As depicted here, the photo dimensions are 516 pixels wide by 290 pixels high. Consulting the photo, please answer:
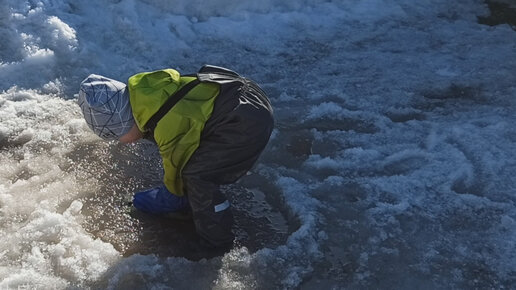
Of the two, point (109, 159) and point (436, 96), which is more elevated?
point (436, 96)

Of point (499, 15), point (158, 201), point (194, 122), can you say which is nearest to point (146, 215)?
point (158, 201)

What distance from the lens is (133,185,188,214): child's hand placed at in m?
3.19

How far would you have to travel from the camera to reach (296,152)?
372 cm

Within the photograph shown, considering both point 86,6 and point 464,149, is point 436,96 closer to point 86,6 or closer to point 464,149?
point 464,149

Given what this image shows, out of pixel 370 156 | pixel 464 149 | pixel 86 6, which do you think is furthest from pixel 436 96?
pixel 86 6

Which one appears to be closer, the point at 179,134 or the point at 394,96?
the point at 179,134

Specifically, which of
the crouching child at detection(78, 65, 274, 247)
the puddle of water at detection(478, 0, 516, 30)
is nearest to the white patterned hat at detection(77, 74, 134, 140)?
the crouching child at detection(78, 65, 274, 247)

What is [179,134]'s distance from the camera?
2783 millimetres

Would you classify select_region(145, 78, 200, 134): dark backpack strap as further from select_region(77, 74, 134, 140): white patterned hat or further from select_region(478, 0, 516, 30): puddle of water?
select_region(478, 0, 516, 30): puddle of water

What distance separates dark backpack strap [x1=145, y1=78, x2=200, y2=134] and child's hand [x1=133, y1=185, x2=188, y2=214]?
476 mm

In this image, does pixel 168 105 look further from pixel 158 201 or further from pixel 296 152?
pixel 296 152

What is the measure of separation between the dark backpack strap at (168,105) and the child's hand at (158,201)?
476mm

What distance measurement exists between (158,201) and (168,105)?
643mm

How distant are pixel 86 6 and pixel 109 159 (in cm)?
177
